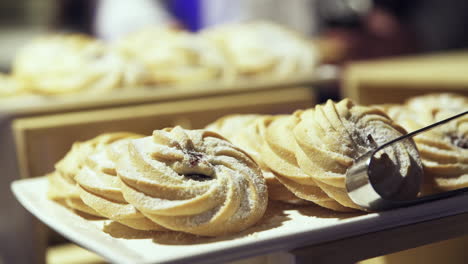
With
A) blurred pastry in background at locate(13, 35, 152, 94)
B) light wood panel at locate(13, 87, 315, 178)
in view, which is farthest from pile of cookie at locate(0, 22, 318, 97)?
light wood panel at locate(13, 87, 315, 178)

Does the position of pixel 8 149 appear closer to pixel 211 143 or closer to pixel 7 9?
pixel 211 143

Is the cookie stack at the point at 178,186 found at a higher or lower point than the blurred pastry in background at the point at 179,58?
lower

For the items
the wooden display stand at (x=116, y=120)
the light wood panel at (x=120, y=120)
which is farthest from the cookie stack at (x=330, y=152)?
the wooden display stand at (x=116, y=120)

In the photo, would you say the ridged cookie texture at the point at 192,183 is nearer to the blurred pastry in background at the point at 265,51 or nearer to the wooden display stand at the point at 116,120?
the wooden display stand at the point at 116,120

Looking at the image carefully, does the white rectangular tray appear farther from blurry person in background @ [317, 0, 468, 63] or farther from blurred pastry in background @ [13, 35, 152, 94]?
blurry person in background @ [317, 0, 468, 63]

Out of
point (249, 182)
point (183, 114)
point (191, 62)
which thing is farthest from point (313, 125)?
point (191, 62)

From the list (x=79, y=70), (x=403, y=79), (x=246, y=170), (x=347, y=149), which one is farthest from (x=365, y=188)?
(x=403, y=79)

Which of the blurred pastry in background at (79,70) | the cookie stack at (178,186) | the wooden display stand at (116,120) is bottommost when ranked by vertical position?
the wooden display stand at (116,120)
